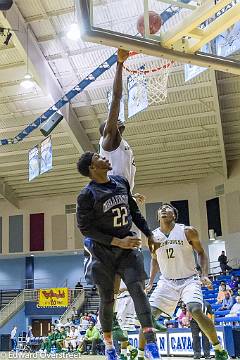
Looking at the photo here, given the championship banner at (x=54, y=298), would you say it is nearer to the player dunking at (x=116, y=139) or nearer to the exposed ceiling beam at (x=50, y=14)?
the exposed ceiling beam at (x=50, y=14)

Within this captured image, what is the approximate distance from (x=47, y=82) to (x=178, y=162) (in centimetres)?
887

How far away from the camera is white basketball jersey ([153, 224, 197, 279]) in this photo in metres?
5.84

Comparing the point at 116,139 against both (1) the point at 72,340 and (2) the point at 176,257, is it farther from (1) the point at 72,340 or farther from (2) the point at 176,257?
(1) the point at 72,340

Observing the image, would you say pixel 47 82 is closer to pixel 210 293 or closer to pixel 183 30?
pixel 210 293

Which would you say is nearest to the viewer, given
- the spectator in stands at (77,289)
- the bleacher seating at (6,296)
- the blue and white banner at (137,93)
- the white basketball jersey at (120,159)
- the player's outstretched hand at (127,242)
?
the player's outstretched hand at (127,242)

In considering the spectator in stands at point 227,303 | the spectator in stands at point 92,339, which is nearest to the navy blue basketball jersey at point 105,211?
the spectator in stands at point 227,303

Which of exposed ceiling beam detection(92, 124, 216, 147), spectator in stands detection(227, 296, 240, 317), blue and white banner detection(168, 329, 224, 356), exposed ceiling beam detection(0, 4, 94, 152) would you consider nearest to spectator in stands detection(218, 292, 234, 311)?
spectator in stands detection(227, 296, 240, 317)

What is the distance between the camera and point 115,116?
A: 4.54m

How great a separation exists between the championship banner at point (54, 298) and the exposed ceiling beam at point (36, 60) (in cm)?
954

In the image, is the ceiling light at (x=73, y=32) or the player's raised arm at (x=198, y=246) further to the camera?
the ceiling light at (x=73, y=32)

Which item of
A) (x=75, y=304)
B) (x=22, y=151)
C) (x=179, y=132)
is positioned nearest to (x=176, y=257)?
(x=179, y=132)

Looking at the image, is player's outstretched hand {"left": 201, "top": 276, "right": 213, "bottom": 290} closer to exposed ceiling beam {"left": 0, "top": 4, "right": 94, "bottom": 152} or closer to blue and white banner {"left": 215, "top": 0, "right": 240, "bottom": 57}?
blue and white banner {"left": 215, "top": 0, "right": 240, "bottom": 57}

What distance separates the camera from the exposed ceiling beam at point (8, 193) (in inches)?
1029

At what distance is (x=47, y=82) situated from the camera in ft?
55.1
